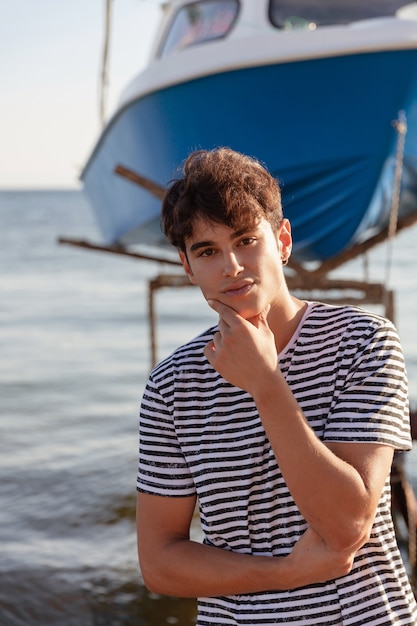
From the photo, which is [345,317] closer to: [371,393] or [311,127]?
[371,393]

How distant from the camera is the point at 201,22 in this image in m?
8.41

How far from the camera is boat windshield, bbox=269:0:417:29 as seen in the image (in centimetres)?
773

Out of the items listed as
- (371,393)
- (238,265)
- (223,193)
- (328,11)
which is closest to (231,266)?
(238,265)

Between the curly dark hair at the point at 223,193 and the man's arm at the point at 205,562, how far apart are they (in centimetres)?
56

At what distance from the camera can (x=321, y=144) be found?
7.32 metres

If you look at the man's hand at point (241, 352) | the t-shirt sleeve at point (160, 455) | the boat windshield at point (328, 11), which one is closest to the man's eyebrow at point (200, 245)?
the man's hand at point (241, 352)

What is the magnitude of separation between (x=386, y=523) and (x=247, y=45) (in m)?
5.79

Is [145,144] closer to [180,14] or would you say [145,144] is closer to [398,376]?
[180,14]

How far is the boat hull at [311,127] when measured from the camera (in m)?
6.96

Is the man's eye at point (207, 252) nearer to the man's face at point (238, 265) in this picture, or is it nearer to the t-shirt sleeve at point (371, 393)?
the man's face at point (238, 265)

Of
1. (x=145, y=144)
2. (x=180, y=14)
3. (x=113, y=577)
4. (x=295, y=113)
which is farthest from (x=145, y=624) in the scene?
(x=180, y=14)

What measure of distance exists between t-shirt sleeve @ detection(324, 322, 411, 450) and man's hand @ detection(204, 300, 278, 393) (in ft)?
0.54

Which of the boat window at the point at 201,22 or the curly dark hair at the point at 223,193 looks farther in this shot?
the boat window at the point at 201,22

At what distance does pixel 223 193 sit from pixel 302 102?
18.4 ft
